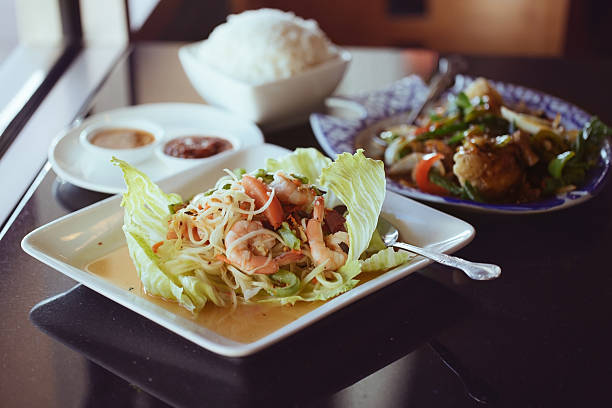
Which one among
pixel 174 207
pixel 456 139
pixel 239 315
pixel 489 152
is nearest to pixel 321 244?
pixel 239 315

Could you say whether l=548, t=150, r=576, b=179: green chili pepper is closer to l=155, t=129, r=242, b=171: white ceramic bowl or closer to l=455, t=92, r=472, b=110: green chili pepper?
l=455, t=92, r=472, b=110: green chili pepper

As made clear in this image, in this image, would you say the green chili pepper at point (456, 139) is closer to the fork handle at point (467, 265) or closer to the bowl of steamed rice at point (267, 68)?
the bowl of steamed rice at point (267, 68)


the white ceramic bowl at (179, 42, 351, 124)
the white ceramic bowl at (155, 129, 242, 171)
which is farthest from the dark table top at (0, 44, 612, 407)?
the white ceramic bowl at (179, 42, 351, 124)

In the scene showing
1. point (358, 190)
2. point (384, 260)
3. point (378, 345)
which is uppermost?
point (358, 190)

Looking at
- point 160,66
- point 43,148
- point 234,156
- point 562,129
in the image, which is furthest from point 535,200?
point 160,66

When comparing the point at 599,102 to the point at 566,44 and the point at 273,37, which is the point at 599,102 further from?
the point at 566,44

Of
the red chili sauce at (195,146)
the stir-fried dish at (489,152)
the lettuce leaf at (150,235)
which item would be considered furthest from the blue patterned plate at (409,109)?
the lettuce leaf at (150,235)

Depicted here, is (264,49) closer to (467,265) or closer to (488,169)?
(488,169)
